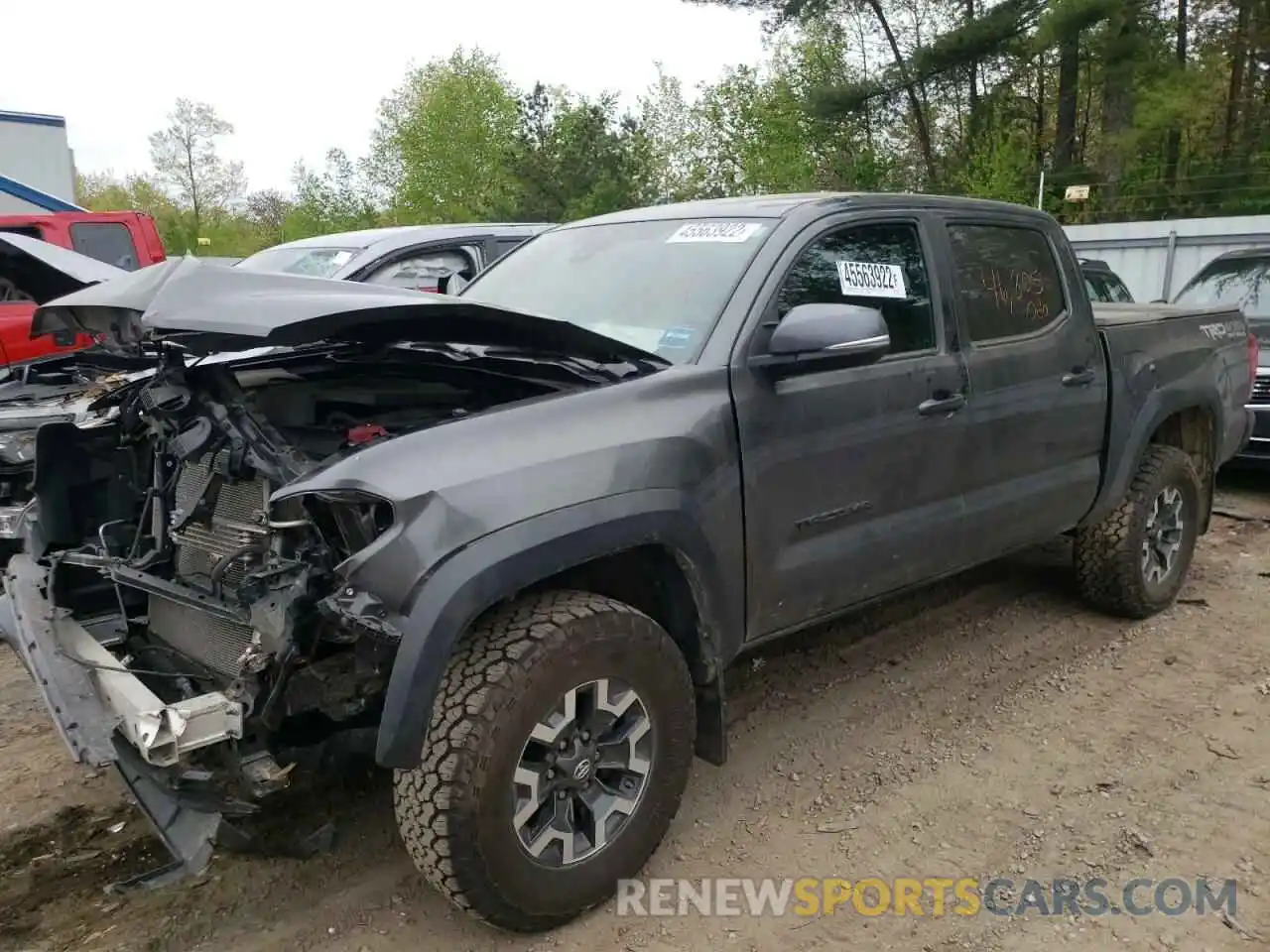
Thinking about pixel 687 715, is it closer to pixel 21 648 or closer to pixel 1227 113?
pixel 21 648

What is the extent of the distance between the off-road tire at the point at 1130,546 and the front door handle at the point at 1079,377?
653 mm

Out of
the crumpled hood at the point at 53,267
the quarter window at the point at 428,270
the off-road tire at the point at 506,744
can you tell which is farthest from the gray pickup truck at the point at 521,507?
the quarter window at the point at 428,270

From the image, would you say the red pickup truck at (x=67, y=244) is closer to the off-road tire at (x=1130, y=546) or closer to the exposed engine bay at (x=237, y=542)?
the exposed engine bay at (x=237, y=542)

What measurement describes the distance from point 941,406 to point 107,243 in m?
8.24

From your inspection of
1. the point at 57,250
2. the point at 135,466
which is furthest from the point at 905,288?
the point at 57,250

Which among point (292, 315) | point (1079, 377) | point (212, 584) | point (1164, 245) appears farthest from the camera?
point (1164, 245)

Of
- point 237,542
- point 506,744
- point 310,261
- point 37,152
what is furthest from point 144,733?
point 37,152

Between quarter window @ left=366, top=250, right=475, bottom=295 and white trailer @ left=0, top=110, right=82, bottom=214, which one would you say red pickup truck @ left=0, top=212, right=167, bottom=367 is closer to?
quarter window @ left=366, top=250, right=475, bottom=295

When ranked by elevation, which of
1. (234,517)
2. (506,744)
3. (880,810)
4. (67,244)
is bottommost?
(880,810)

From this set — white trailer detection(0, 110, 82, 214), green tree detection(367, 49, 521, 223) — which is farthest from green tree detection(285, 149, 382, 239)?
white trailer detection(0, 110, 82, 214)

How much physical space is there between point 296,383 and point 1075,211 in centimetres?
1819

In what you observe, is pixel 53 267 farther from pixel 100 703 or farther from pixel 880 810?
pixel 880 810

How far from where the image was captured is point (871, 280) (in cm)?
356

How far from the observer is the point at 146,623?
3.18 metres
